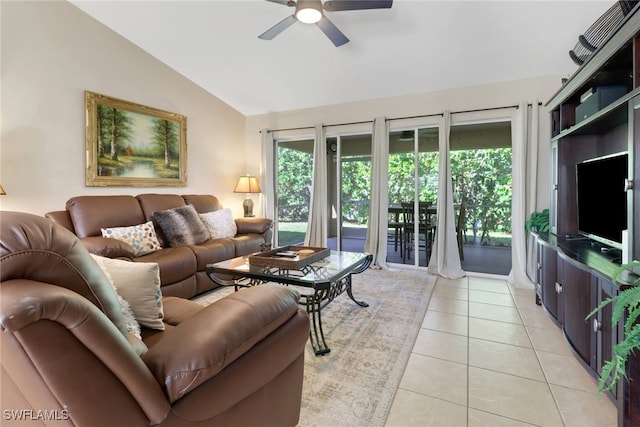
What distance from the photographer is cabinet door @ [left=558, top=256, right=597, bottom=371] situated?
1.74 meters

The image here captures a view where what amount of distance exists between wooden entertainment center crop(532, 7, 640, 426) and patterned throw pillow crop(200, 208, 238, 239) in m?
3.29

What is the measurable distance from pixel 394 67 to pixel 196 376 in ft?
12.2

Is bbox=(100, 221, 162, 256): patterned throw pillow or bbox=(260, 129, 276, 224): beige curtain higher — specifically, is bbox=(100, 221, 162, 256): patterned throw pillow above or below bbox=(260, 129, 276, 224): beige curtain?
below

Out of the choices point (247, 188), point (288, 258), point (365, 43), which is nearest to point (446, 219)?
point (365, 43)

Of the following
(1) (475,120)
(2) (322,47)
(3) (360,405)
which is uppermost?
(2) (322,47)

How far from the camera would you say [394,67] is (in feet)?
12.0

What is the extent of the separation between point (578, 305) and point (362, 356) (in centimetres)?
134

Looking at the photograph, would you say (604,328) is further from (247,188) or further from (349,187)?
(247,188)

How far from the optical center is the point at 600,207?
2.12m

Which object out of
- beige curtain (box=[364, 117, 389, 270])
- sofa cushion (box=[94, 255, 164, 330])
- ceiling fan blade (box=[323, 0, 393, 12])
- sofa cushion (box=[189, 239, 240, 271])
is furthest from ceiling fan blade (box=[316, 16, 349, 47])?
sofa cushion (box=[189, 239, 240, 271])

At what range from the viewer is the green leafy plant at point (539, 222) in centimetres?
303

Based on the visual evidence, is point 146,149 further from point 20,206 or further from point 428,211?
point 428,211

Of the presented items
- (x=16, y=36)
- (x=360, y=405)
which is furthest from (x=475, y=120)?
(x=16, y=36)

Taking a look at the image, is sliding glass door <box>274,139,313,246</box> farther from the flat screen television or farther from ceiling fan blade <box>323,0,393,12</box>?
the flat screen television
